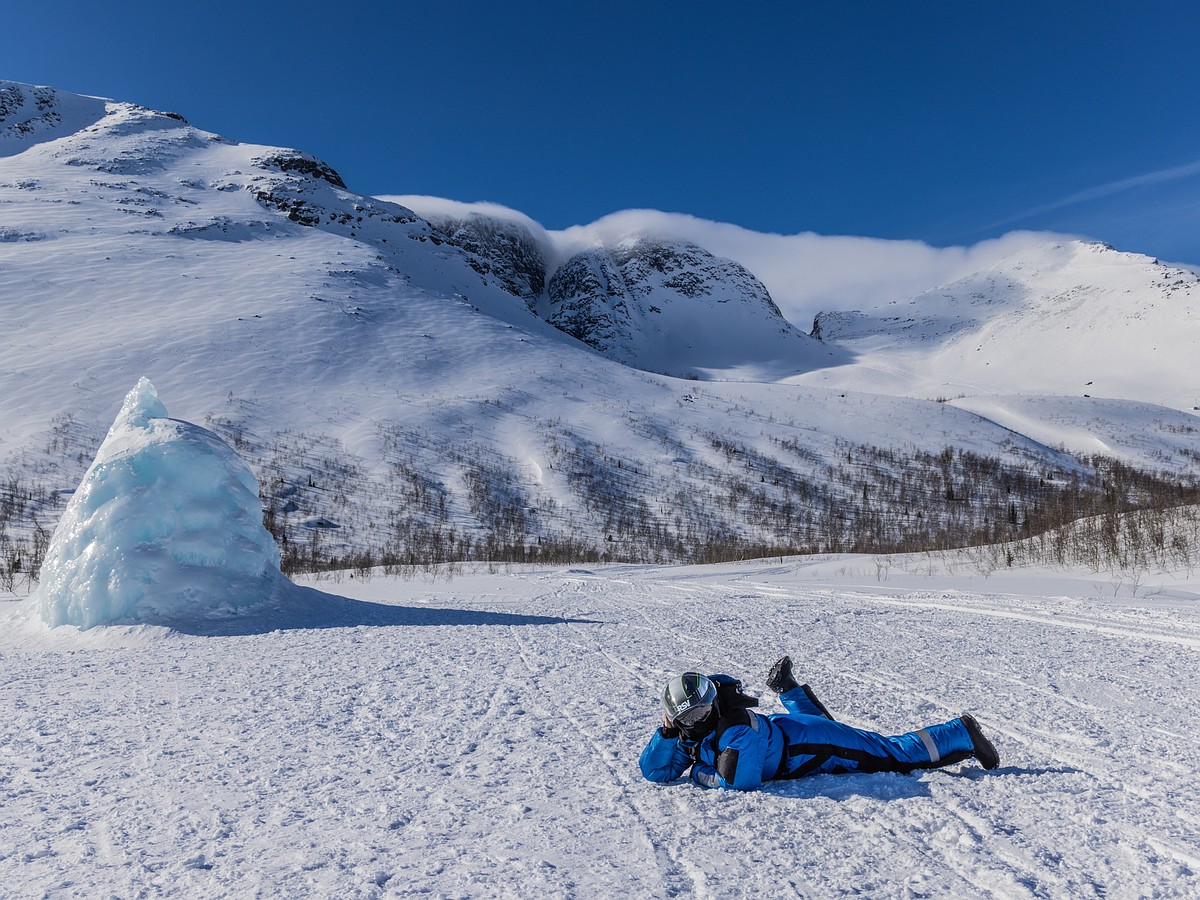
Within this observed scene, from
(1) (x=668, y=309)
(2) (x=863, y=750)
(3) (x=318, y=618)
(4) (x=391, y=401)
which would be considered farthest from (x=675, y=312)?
(2) (x=863, y=750)

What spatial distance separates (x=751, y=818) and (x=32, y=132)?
100372 mm

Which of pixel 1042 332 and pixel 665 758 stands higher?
pixel 1042 332

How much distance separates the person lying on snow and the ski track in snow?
9 cm

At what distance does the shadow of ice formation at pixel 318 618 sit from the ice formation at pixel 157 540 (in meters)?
0.18

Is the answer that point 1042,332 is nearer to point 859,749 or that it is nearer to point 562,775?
point 859,749

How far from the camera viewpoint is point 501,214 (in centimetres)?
16325

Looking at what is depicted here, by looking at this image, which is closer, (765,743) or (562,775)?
(765,743)

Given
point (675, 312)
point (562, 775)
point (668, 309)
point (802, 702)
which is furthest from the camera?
point (668, 309)

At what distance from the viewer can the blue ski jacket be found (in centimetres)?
333

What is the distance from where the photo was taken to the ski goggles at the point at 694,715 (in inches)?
130

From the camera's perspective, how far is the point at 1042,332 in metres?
104

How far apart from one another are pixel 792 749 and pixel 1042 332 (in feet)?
397

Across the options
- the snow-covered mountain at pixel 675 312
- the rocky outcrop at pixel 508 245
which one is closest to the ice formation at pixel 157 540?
the snow-covered mountain at pixel 675 312

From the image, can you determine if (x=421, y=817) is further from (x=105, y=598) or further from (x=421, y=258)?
(x=421, y=258)
